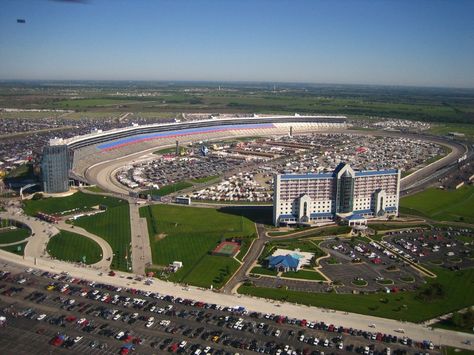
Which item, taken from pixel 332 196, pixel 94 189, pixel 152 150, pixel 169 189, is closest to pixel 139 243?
pixel 332 196

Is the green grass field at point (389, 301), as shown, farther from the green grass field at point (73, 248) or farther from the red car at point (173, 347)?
the green grass field at point (73, 248)

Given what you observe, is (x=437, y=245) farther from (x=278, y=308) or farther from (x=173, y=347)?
(x=173, y=347)

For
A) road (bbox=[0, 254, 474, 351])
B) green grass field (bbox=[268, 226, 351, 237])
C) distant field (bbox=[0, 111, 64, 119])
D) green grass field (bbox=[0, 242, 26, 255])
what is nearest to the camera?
road (bbox=[0, 254, 474, 351])

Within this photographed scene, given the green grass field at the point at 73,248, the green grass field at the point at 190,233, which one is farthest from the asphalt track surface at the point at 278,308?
the green grass field at the point at 190,233

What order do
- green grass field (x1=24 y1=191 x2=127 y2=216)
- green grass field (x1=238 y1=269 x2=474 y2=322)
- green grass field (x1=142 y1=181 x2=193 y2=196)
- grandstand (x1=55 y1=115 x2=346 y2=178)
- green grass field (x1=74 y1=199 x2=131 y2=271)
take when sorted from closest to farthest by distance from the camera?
1. green grass field (x1=238 y1=269 x2=474 y2=322)
2. green grass field (x1=74 y1=199 x2=131 y2=271)
3. green grass field (x1=24 y1=191 x2=127 y2=216)
4. green grass field (x1=142 y1=181 x2=193 y2=196)
5. grandstand (x1=55 y1=115 x2=346 y2=178)

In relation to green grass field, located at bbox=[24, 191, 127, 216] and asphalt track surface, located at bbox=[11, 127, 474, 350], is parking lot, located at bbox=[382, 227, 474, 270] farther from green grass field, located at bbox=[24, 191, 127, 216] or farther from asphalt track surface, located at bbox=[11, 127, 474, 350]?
green grass field, located at bbox=[24, 191, 127, 216]

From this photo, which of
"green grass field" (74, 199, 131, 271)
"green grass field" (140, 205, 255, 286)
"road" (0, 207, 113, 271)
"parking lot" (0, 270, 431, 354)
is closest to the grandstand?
"road" (0, 207, 113, 271)
